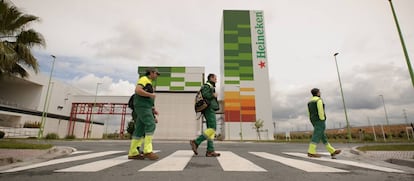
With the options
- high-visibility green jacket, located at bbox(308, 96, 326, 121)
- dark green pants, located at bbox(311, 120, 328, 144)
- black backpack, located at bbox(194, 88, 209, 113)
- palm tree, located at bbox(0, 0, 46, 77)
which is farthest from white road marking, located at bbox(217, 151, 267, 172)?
palm tree, located at bbox(0, 0, 46, 77)

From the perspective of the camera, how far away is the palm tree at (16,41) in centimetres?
924

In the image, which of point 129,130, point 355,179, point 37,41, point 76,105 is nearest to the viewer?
point 355,179

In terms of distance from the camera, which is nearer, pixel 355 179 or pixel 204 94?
pixel 355 179

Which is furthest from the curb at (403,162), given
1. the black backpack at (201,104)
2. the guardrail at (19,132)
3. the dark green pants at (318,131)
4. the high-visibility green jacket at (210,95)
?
the guardrail at (19,132)

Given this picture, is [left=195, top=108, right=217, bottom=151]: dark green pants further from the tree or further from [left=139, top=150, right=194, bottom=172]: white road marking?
the tree

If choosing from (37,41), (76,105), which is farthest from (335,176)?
(76,105)

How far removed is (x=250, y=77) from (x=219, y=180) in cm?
3976

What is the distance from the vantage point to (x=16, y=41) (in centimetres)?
1073

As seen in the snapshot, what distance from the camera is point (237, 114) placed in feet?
130

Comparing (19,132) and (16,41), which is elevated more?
(16,41)

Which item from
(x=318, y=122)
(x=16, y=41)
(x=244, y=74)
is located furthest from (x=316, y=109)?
(x=244, y=74)

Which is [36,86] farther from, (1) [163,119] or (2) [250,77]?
(2) [250,77]

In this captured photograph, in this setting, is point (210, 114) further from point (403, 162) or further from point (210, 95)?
point (403, 162)

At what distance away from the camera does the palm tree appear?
30.3 ft
